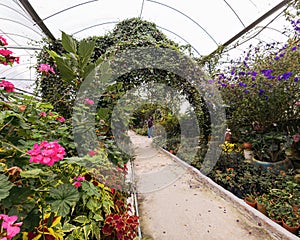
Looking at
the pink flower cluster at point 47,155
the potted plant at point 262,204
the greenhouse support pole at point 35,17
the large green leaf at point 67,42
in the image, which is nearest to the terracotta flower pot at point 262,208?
the potted plant at point 262,204

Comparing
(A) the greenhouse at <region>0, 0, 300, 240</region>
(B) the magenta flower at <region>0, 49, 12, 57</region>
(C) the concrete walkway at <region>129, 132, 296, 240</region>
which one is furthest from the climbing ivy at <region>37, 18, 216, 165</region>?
(B) the magenta flower at <region>0, 49, 12, 57</region>

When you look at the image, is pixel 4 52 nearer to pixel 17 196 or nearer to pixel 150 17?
pixel 17 196

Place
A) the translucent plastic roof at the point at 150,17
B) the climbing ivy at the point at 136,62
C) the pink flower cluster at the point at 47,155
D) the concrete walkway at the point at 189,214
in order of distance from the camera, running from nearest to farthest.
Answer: the pink flower cluster at the point at 47,155, the concrete walkway at the point at 189,214, the climbing ivy at the point at 136,62, the translucent plastic roof at the point at 150,17

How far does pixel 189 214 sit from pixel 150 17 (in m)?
4.35

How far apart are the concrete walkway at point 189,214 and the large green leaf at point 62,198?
3.99ft

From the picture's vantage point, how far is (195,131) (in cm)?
418

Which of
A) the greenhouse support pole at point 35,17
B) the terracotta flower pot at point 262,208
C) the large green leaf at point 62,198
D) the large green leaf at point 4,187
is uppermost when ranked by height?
the greenhouse support pole at point 35,17

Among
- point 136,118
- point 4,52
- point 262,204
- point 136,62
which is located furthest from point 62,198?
point 136,62

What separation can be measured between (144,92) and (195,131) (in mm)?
1465

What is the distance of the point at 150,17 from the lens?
451 centimetres

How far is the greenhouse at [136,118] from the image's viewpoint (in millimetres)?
768

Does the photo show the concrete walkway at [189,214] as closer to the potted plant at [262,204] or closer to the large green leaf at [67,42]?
the potted plant at [262,204]

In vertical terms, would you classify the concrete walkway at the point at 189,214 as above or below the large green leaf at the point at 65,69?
below

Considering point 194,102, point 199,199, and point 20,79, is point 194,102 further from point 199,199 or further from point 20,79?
point 20,79
